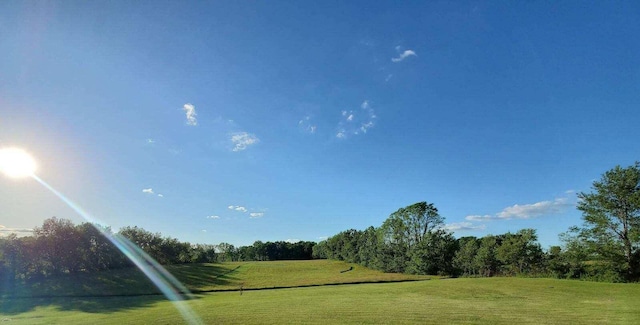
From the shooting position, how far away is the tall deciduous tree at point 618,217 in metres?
38.3

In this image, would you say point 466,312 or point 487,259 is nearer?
point 466,312

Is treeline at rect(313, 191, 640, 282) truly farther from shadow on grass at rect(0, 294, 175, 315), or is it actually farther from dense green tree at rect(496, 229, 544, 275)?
shadow on grass at rect(0, 294, 175, 315)

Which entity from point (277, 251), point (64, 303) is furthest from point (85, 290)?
point (277, 251)

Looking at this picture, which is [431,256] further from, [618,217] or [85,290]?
[85,290]

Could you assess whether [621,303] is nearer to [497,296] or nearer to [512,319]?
[497,296]

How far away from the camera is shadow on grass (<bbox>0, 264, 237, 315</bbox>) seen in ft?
130

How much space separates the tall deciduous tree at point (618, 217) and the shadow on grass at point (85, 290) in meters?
53.3

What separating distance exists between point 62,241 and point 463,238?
298ft

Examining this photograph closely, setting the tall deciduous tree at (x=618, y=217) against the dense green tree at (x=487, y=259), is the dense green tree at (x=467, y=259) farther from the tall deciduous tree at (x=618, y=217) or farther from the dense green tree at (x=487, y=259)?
the tall deciduous tree at (x=618, y=217)

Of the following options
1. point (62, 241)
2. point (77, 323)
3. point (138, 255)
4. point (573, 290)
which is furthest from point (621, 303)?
point (138, 255)

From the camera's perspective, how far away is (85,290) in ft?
171

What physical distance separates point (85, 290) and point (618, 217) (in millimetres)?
78307

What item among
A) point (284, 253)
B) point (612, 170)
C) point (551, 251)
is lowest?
point (284, 253)

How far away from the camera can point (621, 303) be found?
23188 millimetres
